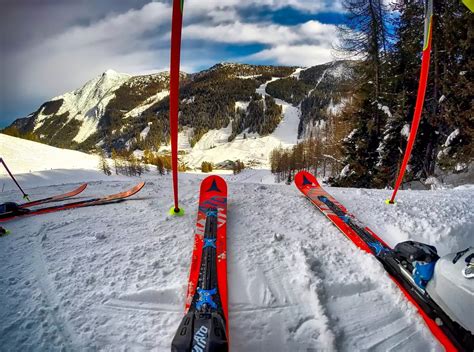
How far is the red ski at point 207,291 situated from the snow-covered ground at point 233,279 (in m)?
0.13

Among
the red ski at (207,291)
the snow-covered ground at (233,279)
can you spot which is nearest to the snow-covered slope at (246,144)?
the snow-covered ground at (233,279)

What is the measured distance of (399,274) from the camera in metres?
3.22

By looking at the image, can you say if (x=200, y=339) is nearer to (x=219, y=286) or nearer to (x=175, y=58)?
Answer: (x=219, y=286)

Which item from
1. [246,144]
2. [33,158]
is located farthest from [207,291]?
[246,144]

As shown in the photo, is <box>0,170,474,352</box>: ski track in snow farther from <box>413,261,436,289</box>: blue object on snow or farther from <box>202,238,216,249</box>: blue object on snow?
<box>413,261,436,289</box>: blue object on snow

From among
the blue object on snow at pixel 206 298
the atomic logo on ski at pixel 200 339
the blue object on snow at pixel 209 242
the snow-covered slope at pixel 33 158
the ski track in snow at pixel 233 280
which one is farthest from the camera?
the snow-covered slope at pixel 33 158

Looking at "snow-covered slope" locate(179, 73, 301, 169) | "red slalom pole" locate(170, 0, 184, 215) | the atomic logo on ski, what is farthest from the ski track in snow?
"snow-covered slope" locate(179, 73, 301, 169)

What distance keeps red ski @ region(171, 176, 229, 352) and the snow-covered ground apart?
13cm

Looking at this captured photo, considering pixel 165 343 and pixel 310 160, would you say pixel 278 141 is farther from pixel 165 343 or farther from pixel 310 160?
pixel 165 343

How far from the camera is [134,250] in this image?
12.7 feet

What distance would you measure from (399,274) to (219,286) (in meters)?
2.08

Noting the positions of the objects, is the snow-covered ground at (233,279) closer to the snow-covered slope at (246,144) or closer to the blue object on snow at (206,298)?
the blue object on snow at (206,298)

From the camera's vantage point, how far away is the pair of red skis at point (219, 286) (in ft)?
7.54

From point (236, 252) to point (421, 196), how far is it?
4.87 meters
